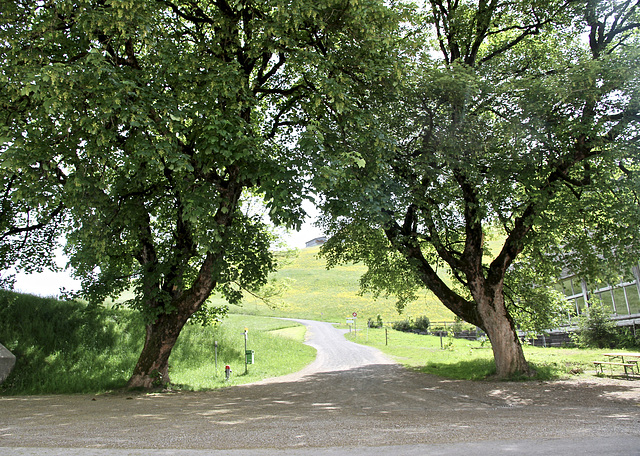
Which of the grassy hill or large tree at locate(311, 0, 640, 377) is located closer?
large tree at locate(311, 0, 640, 377)

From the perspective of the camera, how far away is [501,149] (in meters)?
11.5

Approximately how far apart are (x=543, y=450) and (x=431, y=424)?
204 centimetres

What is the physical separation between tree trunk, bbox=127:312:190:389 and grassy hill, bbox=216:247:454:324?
113 feet

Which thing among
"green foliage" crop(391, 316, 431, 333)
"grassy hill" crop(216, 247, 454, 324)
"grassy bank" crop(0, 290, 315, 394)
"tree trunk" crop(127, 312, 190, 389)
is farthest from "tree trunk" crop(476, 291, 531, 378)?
"grassy hill" crop(216, 247, 454, 324)

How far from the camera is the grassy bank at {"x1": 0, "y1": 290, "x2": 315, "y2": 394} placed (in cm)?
1411

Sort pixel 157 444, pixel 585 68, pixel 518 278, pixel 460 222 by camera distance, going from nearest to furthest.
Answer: pixel 157 444, pixel 585 68, pixel 460 222, pixel 518 278

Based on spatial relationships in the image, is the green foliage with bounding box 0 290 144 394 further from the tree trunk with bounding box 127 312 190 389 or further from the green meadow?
the tree trunk with bounding box 127 312 190 389

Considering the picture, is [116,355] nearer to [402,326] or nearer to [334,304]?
[402,326]

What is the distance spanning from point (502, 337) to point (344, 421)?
27.9 feet

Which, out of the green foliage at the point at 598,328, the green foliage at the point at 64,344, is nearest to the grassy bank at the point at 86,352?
the green foliage at the point at 64,344

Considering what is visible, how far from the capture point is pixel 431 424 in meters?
6.80

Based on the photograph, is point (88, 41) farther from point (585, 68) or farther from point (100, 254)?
point (585, 68)

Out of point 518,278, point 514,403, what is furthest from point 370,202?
point 518,278

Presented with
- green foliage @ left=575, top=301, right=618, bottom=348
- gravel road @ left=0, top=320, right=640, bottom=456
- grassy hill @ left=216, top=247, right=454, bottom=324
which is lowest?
gravel road @ left=0, top=320, right=640, bottom=456
